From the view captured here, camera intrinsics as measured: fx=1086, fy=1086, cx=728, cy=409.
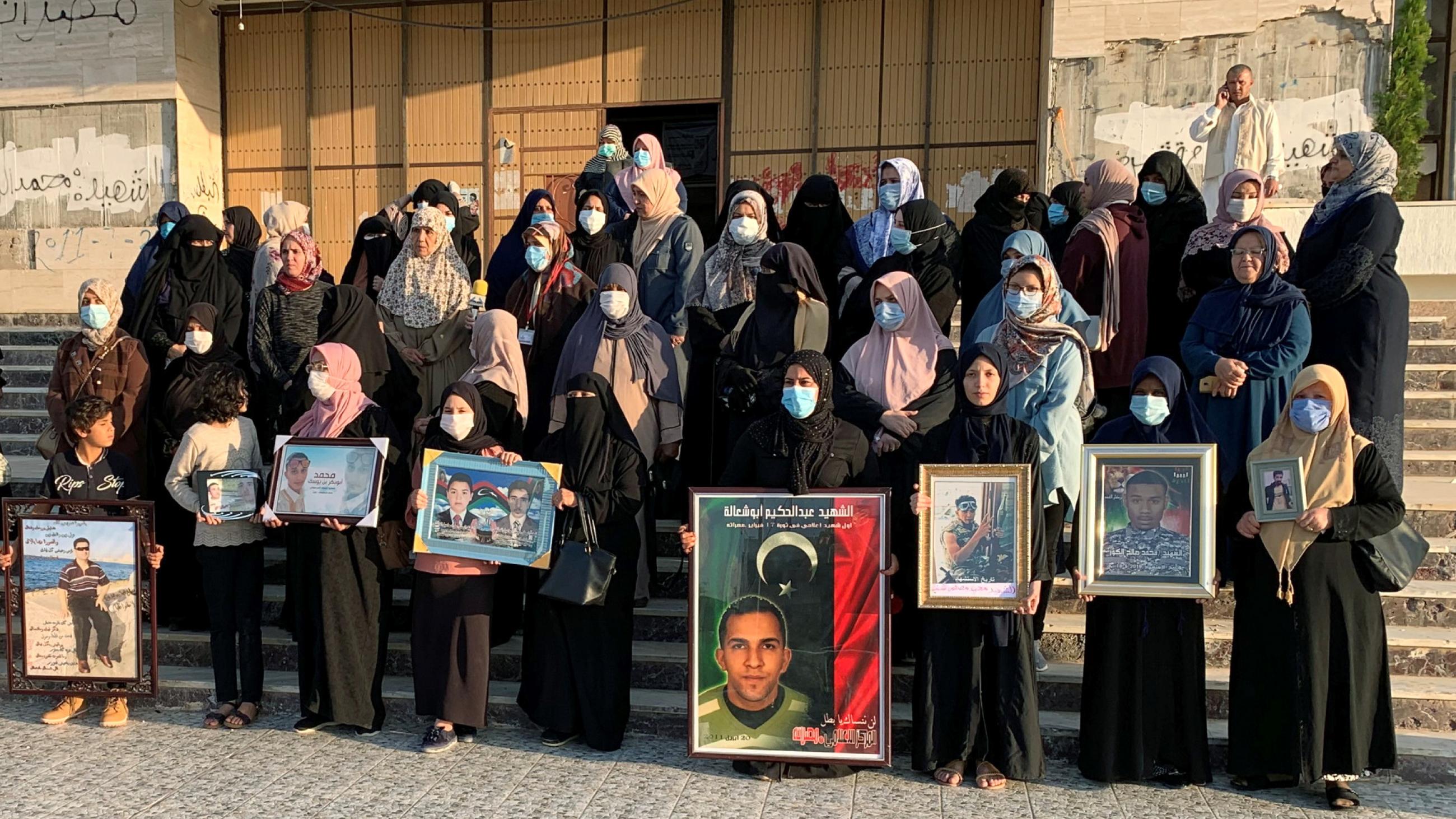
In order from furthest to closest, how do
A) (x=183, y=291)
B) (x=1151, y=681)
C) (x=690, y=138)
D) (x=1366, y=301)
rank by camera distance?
(x=690, y=138) → (x=183, y=291) → (x=1366, y=301) → (x=1151, y=681)

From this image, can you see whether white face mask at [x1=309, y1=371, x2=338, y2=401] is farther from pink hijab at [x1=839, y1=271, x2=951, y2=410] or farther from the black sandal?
the black sandal

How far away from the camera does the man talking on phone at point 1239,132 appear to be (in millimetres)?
7574

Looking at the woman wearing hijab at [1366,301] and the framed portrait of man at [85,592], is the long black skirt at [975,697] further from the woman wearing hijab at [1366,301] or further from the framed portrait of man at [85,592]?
the framed portrait of man at [85,592]

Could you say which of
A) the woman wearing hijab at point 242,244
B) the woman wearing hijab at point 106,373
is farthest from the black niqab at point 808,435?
the woman wearing hijab at point 242,244

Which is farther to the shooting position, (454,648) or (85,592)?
(85,592)

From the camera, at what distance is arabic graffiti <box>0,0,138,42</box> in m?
11.2

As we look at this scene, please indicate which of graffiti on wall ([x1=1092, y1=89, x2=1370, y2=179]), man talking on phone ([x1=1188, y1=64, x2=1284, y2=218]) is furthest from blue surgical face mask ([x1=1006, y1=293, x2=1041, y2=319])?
graffiti on wall ([x1=1092, y1=89, x2=1370, y2=179])

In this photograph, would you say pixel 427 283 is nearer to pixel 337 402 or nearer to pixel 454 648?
pixel 337 402

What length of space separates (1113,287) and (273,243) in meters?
5.05

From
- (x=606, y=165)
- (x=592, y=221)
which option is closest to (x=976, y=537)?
(x=592, y=221)

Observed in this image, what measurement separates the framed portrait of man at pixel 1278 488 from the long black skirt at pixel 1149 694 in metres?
0.47

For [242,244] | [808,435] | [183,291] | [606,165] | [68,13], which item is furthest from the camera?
[68,13]

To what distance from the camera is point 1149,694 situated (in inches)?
166

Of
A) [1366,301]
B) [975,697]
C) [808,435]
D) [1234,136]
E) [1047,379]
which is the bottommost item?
[975,697]
